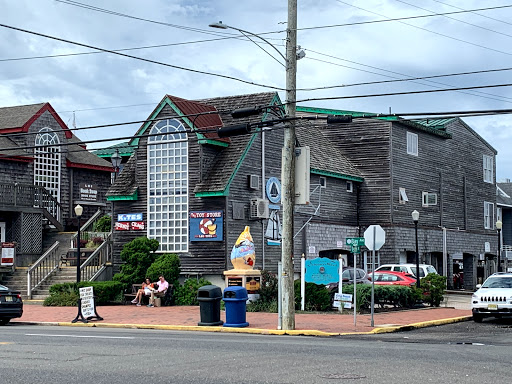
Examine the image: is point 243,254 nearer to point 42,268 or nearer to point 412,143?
point 42,268

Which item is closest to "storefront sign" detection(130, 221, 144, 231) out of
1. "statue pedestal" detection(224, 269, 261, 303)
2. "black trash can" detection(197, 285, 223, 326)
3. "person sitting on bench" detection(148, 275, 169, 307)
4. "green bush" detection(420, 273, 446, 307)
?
"person sitting on bench" detection(148, 275, 169, 307)

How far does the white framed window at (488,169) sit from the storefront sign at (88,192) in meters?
25.9

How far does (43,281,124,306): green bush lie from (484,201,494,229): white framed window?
2983 centimetres

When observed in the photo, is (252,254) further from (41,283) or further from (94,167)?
(94,167)

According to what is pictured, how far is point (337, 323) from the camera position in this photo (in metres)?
21.9

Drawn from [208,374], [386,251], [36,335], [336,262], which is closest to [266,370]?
[208,374]

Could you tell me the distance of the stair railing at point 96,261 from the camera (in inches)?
1248

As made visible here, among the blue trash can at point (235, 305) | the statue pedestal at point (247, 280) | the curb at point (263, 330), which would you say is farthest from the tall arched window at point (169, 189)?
the blue trash can at point (235, 305)

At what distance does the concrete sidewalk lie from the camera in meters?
20.6

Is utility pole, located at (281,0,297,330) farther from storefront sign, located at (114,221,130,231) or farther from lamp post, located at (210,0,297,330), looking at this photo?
storefront sign, located at (114,221,130,231)

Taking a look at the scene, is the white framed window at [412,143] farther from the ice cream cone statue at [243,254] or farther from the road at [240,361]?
the road at [240,361]

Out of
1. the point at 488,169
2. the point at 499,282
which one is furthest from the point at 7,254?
the point at 488,169

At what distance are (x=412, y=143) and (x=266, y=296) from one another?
61.8ft

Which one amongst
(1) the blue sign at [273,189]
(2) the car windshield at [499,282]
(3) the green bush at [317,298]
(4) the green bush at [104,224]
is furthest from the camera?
(4) the green bush at [104,224]
